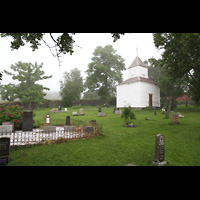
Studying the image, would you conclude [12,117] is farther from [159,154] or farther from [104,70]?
[104,70]

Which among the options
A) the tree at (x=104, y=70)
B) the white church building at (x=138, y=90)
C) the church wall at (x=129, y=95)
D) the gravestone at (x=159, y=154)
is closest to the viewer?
the gravestone at (x=159, y=154)

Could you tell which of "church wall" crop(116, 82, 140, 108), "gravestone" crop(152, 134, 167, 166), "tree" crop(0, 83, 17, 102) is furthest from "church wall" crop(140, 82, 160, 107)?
"tree" crop(0, 83, 17, 102)

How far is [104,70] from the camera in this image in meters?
40.2

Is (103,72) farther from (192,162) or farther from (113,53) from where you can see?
(192,162)

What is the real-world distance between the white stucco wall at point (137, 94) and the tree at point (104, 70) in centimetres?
1066

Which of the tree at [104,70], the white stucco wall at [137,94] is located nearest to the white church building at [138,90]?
the white stucco wall at [137,94]

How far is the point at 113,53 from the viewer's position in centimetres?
4366

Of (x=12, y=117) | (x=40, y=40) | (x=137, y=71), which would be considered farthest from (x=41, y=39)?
(x=137, y=71)

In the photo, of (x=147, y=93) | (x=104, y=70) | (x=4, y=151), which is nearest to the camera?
(x=4, y=151)

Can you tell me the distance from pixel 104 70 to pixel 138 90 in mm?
16365

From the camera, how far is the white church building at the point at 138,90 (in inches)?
1056

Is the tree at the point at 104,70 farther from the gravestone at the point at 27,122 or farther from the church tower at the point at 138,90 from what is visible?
the gravestone at the point at 27,122
